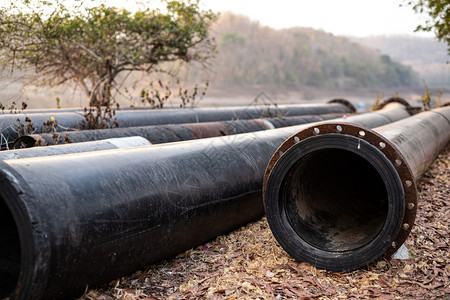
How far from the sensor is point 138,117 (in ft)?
20.3

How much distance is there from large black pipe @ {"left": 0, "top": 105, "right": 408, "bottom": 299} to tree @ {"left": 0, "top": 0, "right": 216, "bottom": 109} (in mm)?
5017

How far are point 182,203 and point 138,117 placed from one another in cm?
372

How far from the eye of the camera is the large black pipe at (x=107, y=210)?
6.28 feet

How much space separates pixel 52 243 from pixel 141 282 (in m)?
0.85

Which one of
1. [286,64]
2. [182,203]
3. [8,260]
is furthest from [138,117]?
[286,64]

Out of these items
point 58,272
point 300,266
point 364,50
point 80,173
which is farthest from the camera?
point 364,50

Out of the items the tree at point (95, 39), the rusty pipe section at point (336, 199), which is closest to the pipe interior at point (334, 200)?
the rusty pipe section at point (336, 199)

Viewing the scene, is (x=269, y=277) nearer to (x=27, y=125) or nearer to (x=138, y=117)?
(x=27, y=125)

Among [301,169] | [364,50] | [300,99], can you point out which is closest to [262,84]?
[300,99]

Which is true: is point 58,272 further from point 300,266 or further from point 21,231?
point 300,266

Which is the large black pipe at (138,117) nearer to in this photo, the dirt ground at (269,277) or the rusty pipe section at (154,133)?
the rusty pipe section at (154,133)

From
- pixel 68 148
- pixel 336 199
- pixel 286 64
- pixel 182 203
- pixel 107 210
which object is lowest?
pixel 336 199

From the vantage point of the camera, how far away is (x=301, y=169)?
127 inches

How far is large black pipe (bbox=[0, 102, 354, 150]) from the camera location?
4.75m
